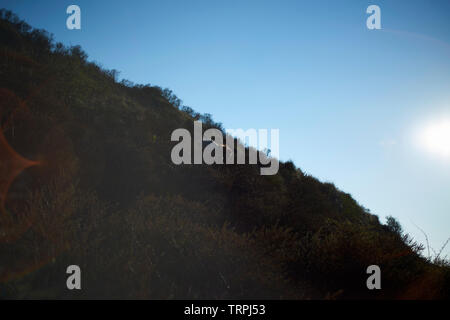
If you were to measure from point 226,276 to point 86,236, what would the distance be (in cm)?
181

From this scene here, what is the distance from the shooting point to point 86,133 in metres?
5.10

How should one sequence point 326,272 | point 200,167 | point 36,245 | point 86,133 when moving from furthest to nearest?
point 200,167, point 86,133, point 326,272, point 36,245

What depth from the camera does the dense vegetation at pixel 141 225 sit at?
2.35 metres

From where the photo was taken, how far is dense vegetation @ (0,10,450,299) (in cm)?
235

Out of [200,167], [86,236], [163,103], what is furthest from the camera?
[163,103]

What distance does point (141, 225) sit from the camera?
10.1ft

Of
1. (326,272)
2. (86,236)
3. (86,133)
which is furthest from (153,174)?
(326,272)

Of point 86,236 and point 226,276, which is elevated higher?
point 86,236
